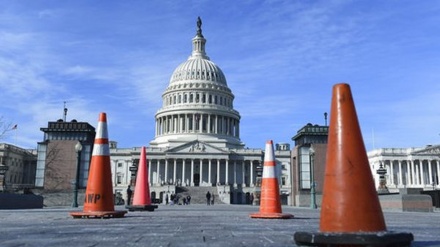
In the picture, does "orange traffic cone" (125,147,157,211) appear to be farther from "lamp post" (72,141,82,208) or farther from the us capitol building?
the us capitol building

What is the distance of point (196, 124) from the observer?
112 m

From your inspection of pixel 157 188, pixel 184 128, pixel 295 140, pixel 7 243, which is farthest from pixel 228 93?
pixel 7 243

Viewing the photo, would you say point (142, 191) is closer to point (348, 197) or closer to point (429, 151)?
point (348, 197)

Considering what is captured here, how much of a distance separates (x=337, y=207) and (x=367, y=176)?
580 mm

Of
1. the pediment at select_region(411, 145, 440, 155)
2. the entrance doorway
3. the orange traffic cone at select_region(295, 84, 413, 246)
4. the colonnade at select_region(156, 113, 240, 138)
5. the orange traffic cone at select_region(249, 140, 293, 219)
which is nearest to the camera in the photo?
the orange traffic cone at select_region(295, 84, 413, 246)

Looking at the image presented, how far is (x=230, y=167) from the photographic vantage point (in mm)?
104500

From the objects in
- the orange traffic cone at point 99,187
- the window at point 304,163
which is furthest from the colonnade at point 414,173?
the orange traffic cone at point 99,187

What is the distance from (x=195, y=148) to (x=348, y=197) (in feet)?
319

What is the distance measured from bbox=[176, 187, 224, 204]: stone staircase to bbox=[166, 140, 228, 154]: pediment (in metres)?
15.6

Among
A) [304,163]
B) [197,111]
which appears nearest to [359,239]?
[304,163]

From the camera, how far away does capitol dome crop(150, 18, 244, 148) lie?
111 m

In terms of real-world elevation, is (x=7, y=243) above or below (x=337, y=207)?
below

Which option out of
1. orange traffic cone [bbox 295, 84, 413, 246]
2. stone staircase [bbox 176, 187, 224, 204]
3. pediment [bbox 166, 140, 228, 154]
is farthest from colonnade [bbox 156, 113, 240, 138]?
orange traffic cone [bbox 295, 84, 413, 246]

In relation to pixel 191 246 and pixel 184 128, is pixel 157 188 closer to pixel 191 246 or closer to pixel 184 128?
pixel 184 128
